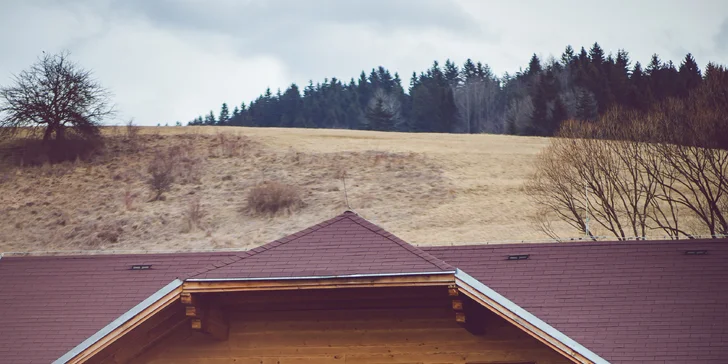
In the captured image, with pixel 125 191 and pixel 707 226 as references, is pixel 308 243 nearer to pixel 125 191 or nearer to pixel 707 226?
pixel 707 226

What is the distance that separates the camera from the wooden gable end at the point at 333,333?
10227mm

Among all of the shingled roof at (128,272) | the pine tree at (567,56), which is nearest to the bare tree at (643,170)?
the shingled roof at (128,272)

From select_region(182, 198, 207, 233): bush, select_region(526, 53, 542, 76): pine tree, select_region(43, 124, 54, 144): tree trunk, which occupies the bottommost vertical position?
select_region(182, 198, 207, 233): bush

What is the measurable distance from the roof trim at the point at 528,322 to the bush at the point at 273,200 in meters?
39.4

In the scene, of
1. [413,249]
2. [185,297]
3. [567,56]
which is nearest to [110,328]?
[185,297]

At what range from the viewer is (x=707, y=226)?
37.9 metres

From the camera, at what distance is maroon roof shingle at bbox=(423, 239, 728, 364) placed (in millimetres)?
10031

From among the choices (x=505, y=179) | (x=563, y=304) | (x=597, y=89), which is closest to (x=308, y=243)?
(x=563, y=304)

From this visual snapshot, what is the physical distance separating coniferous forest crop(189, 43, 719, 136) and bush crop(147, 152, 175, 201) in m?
37.9

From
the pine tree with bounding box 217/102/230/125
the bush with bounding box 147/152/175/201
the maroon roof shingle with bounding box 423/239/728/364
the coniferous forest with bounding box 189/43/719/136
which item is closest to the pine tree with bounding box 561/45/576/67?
the coniferous forest with bounding box 189/43/719/136

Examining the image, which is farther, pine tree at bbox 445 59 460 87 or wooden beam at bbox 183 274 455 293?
pine tree at bbox 445 59 460 87

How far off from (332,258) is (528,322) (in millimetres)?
2420

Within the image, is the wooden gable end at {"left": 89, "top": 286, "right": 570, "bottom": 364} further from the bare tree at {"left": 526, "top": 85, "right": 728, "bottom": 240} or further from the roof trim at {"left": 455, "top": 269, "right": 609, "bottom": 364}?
the bare tree at {"left": 526, "top": 85, "right": 728, "bottom": 240}

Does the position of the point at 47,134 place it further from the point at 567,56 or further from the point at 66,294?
the point at 567,56
